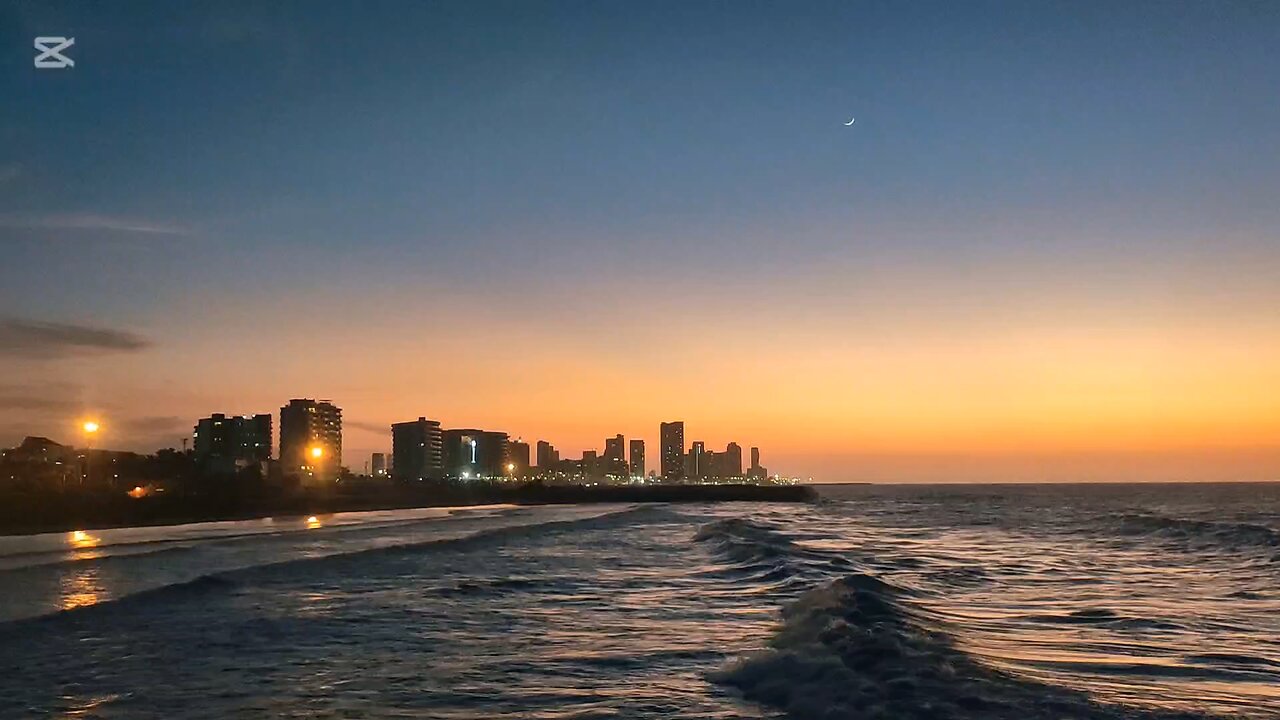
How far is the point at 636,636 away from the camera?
16.3m

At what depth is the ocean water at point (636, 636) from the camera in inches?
447

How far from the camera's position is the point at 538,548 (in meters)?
39.6

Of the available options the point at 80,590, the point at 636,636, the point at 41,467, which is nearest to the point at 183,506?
the point at 41,467

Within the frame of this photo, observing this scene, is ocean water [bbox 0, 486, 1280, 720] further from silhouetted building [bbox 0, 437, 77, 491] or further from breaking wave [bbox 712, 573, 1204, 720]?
silhouetted building [bbox 0, 437, 77, 491]

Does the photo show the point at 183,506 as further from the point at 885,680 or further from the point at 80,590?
the point at 885,680

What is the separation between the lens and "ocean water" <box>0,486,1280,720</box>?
11359 mm

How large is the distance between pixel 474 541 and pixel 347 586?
774 inches

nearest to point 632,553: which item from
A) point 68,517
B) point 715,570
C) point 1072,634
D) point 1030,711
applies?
point 715,570

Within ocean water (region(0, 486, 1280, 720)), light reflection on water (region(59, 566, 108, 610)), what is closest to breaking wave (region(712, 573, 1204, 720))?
ocean water (region(0, 486, 1280, 720))

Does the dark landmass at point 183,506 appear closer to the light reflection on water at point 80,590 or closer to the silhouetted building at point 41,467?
the silhouetted building at point 41,467

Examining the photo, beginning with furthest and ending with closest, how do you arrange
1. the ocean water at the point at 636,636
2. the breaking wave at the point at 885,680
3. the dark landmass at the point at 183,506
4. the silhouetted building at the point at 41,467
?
the silhouetted building at the point at 41,467, the dark landmass at the point at 183,506, the ocean water at the point at 636,636, the breaking wave at the point at 885,680

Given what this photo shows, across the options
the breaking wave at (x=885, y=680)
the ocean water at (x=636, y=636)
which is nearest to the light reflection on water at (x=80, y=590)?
the ocean water at (x=636, y=636)

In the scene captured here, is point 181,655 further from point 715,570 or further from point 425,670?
point 715,570

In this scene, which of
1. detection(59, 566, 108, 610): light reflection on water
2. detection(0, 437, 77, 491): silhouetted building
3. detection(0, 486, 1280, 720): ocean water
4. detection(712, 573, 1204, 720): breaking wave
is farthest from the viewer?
detection(0, 437, 77, 491): silhouetted building
